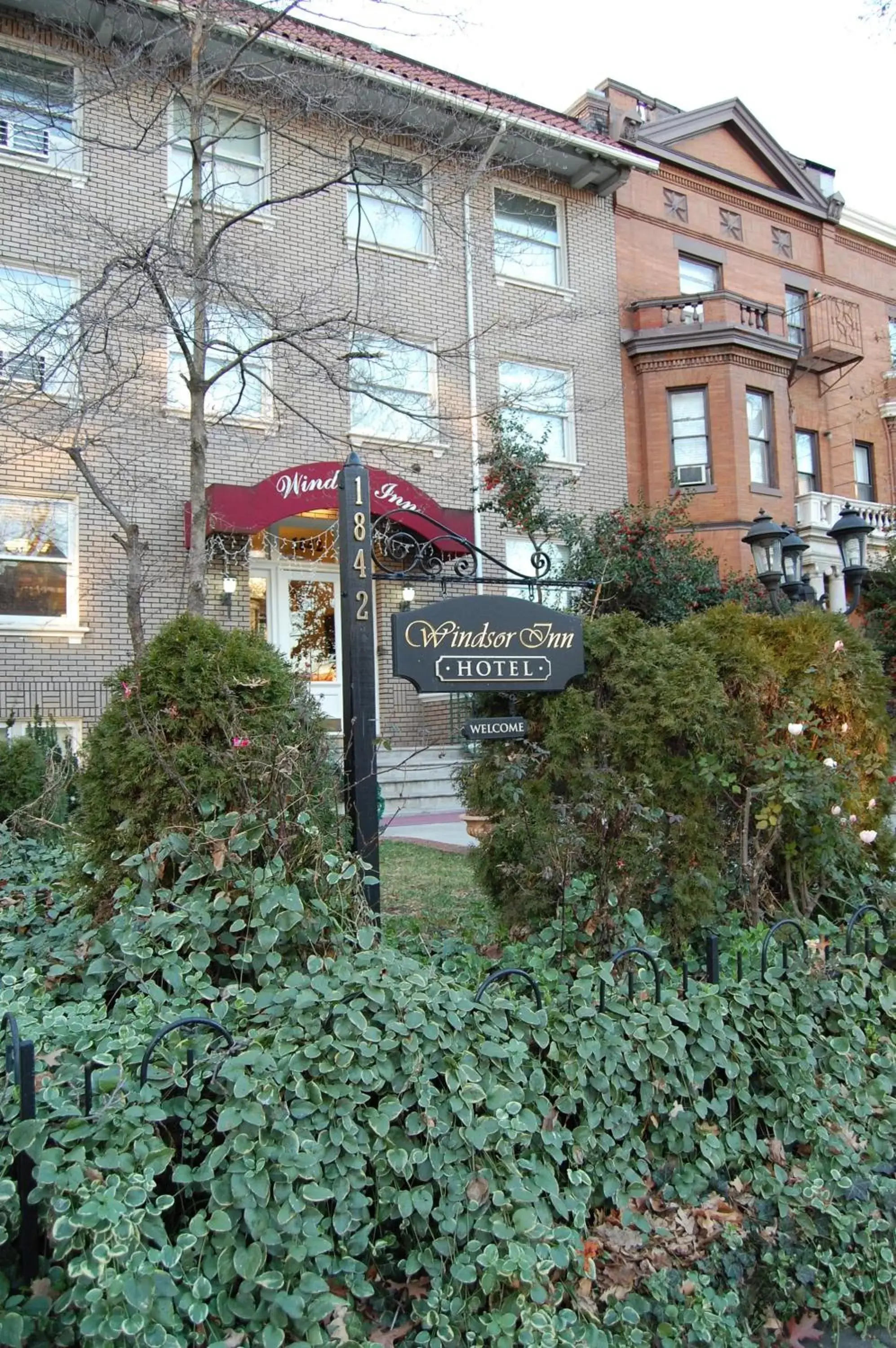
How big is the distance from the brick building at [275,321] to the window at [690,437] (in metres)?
1.09

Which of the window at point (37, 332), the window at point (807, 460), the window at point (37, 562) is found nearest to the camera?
the window at point (37, 332)

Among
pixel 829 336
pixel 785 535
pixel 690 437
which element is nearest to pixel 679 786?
pixel 785 535

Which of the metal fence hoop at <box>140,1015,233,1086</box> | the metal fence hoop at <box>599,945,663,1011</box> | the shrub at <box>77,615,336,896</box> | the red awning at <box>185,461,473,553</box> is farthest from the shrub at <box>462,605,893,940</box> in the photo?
the red awning at <box>185,461,473,553</box>

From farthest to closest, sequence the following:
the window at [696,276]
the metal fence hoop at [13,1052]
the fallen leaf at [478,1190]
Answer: the window at [696,276] < the fallen leaf at [478,1190] < the metal fence hoop at [13,1052]

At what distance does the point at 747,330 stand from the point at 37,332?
13.5m

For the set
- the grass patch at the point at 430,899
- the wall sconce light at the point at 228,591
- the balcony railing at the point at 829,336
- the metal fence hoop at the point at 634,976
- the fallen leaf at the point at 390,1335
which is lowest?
the fallen leaf at the point at 390,1335

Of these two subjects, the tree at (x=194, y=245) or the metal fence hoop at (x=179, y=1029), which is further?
the tree at (x=194, y=245)

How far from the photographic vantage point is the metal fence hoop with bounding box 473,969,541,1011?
267 cm

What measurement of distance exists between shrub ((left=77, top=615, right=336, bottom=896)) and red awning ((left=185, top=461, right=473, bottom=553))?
7.84 m

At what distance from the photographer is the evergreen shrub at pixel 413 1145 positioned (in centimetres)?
197

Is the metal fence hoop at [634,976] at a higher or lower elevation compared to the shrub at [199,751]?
lower

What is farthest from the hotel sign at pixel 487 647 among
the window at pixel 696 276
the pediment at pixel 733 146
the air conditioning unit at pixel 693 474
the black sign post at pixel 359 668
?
the pediment at pixel 733 146

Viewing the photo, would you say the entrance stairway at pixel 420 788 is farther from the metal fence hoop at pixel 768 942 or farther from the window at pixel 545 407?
the metal fence hoop at pixel 768 942

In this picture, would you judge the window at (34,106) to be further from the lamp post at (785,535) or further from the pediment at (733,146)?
the pediment at (733,146)
